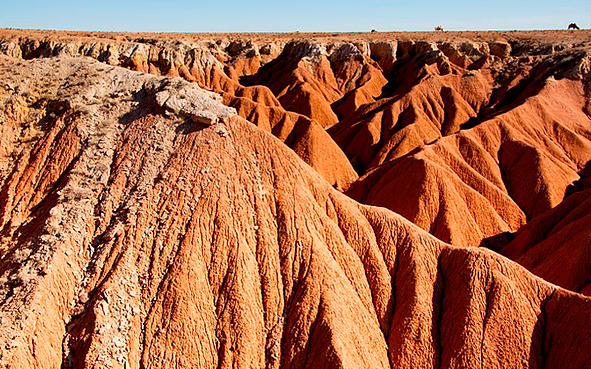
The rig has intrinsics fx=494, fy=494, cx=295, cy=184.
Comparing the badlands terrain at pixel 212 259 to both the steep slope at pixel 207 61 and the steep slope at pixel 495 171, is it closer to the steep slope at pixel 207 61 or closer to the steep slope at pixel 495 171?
the steep slope at pixel 495 171

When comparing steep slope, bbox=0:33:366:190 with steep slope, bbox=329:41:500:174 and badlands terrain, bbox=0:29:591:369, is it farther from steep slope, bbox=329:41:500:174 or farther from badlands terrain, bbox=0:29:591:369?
badlands terrain, bbox=0:29:591:369

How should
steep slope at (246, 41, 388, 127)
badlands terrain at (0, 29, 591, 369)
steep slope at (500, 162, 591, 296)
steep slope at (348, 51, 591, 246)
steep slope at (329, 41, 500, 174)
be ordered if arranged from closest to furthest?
badlands terrain at (0, 29, 591, 369)
steep slope at (500, 162, 591, 296)
steep slope at (348, 51, 591, 246)
steep slope at (329, 41, 500, 174)
steep slope at (246, 41, 388, 127)

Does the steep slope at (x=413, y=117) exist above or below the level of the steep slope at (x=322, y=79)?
below

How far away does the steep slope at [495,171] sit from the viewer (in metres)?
34.4

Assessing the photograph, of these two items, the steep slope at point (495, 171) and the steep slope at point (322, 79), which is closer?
the steep slope at point (495, 171)

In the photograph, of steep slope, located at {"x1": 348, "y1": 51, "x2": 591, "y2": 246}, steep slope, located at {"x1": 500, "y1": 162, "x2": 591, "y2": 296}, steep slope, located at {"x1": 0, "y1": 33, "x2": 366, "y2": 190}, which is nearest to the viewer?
steep slope, located at {"x1": 500, "y1": 162, "x2": 591, "y2": 296}

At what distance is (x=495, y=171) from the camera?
4259 cm

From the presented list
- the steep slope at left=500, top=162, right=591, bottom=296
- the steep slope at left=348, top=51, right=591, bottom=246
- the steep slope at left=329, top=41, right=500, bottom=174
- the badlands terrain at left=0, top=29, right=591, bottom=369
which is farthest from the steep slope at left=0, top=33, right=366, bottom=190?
the badlands terrain at left=0, top=29, right=591, bottom=369

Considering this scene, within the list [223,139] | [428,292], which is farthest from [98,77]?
[428,292]

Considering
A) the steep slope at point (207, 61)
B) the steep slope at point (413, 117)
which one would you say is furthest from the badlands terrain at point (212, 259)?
the steep slope at point (207, 61)

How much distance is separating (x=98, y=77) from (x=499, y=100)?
52922mm

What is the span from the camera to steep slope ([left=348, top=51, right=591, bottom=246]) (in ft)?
113

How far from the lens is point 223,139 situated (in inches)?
831

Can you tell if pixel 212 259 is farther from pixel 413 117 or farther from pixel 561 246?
pixel 413 117
